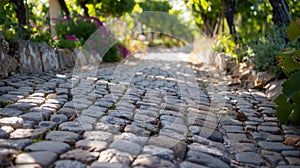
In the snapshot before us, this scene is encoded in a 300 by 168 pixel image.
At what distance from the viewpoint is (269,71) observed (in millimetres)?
4676

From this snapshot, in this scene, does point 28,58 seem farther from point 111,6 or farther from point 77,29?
point 111,6

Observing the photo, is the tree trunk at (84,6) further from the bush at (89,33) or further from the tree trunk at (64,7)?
the bush at (89,33)

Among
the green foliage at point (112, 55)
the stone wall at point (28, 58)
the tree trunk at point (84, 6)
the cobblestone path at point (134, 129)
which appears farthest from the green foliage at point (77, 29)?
the cobblestone path at point (134, 129)

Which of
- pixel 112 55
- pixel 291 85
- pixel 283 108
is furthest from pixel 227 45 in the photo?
pixel 291 85

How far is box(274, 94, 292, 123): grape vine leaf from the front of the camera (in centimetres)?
271

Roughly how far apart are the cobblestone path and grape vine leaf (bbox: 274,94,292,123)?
0.08 meters

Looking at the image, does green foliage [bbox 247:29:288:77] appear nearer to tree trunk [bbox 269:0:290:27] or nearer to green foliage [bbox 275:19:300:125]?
tree trunk [bbox 269:0:290:27]

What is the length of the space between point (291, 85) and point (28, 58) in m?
4.08

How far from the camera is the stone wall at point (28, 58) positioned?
4334 mm

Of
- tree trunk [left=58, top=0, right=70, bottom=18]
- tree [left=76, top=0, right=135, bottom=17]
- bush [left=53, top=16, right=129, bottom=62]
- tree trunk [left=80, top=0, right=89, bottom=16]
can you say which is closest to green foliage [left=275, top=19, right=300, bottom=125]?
bush [left=53, top=16, right=129, bottom=62]

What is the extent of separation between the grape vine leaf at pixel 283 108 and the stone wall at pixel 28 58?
326cm

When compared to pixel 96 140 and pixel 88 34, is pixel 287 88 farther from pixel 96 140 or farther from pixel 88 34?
pixel 88 34

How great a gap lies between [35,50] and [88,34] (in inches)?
141

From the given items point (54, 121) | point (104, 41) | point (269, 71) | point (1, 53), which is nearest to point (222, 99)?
point (269, 71)
